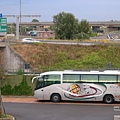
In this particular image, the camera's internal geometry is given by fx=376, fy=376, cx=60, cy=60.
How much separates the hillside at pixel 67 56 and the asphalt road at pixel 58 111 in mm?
13000

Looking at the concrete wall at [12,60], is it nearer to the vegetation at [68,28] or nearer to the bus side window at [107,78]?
the bus side window at [107,78]

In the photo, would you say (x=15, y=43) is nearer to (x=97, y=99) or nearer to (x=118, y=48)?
(x=118, y=48)

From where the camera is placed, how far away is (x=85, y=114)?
23266 millimetres

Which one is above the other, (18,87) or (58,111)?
(18,87)

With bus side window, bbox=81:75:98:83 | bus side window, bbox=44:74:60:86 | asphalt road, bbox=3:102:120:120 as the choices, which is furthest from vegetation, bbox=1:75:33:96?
bus side window, bbox=81:75:98:83

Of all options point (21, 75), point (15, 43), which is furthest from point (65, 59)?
point (21, 75)

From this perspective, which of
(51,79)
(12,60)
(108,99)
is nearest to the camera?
(108,99)

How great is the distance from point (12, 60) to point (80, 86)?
15.8 m

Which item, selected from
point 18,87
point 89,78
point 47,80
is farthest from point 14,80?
point 89,78

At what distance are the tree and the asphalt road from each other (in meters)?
40.8

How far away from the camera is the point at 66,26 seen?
226 ft

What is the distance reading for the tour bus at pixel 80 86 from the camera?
92.7 feet

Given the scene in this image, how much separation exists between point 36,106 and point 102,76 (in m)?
5.51

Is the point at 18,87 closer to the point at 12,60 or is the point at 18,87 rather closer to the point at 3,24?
the point at 12,60
